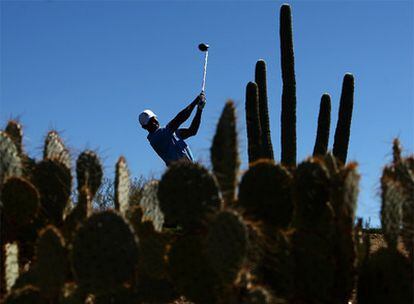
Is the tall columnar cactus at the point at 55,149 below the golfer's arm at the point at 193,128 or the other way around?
below

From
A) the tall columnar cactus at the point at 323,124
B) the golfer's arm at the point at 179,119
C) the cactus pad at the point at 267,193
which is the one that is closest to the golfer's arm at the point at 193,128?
the golfer's arm at the point at 179,119

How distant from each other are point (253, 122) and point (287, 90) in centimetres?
198

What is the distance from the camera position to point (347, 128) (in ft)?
51.8

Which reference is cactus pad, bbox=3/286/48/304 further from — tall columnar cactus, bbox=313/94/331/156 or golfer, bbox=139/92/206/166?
tall columnar cactus, bbox=313/94/331/156

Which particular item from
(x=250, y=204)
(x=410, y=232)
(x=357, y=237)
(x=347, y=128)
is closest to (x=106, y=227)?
(x=250, y=204)

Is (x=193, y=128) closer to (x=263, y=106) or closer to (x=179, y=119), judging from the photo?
(x=179, y=119)

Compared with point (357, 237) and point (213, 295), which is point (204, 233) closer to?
point (213, 295)

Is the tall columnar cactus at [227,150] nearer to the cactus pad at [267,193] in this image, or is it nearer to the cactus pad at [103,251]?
the cactus pad at [267,193]

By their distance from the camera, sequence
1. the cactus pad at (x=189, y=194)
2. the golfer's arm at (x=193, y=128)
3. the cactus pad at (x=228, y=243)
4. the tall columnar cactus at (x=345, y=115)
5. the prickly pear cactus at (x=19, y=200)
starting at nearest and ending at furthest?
the cactus pad at (x=228, y=243) < the cactus pad at (x=189, y=194) < the prickly pear cactus at (x=19, y=200) < the golfer's arm at (x=193, y=128) < the tall columnar cactus at (x=345, y=115)

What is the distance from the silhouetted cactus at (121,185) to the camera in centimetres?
367

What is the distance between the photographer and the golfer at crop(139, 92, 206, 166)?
7.65 m

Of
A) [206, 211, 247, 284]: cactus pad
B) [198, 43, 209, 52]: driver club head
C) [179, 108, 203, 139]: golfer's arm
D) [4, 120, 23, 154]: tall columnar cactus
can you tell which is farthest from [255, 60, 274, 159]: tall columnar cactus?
[206, 211, 247, 284]: cactus pad

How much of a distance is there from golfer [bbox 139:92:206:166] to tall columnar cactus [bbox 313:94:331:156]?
7599 mm

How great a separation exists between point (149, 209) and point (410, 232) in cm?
143
